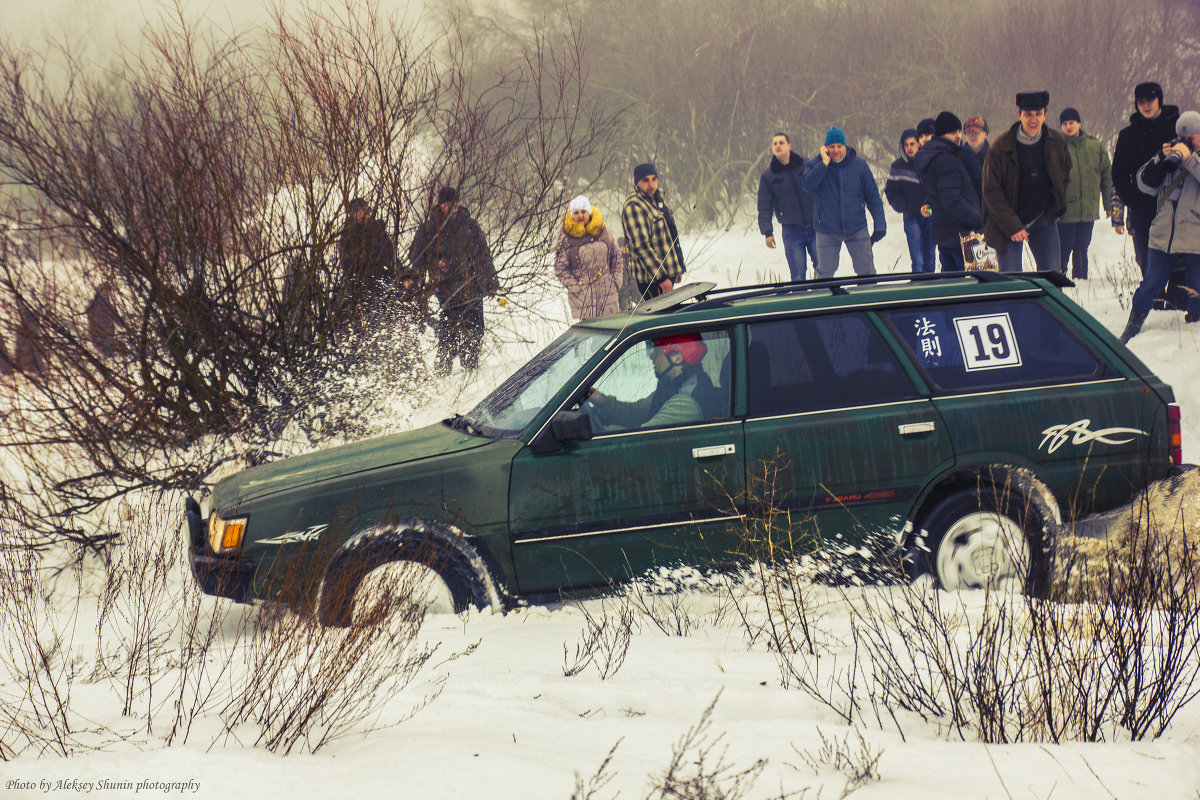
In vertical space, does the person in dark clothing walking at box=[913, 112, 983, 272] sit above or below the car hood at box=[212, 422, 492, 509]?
above

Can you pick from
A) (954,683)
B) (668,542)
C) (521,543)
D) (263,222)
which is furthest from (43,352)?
(954,683)

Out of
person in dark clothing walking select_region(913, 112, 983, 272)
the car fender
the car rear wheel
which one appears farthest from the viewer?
person in dark clothing walking select_region(913, 112, 983, 272)

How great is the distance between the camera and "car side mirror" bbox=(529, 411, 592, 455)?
464 cm

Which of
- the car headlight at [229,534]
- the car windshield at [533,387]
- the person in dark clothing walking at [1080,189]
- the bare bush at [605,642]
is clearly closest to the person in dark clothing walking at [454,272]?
the car windshield at [533,387]

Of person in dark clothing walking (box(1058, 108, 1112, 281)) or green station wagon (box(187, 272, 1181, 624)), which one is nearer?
green station wagon (box(187, 272, 1181, 624))

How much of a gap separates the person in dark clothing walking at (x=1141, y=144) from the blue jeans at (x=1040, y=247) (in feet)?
3.40

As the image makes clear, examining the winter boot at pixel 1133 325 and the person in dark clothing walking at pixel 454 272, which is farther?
the winter boot at pixel 1133 325

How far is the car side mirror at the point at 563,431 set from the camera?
15.2ft

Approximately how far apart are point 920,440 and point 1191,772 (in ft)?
6.89

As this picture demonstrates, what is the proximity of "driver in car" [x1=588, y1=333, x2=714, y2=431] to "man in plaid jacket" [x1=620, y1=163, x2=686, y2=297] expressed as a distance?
18.9ft

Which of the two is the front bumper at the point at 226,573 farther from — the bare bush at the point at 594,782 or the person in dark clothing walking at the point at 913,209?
the person in dark clothing walking at the point at 913,209

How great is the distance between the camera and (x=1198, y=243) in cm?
854

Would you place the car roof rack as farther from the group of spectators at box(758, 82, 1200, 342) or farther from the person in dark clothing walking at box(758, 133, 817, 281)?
the person in dark clothing walking at box(758, 133, 817, 281)

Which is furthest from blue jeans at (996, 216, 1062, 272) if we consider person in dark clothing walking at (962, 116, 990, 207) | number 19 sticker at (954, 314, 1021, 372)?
number 19 sticker at (954, 314, 1021, 372)
